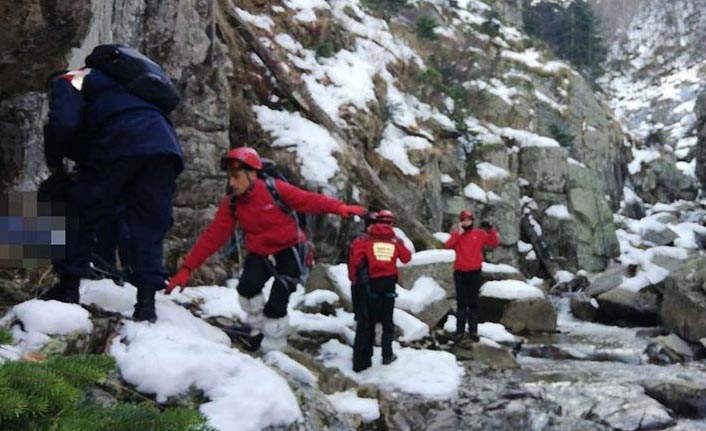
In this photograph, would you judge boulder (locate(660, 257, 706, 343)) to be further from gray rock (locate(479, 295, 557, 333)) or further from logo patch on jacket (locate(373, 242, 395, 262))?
logo patch on jacket (locate(373, 242, 395, 262))

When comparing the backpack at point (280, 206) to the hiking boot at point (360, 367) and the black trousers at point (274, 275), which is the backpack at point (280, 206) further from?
the hiking boot at point (360, 367)

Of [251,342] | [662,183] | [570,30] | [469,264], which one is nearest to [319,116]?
[469,264]

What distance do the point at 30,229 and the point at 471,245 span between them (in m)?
6.22

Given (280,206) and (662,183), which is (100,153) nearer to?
(280,206)

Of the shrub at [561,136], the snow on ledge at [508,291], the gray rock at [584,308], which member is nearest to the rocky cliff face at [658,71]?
the shrub at [561,136]

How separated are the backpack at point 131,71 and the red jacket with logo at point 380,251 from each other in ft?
9.98

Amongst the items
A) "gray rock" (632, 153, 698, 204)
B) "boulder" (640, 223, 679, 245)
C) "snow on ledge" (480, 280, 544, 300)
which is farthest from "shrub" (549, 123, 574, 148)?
"snow on ledge" (480, 280, 544, 300)

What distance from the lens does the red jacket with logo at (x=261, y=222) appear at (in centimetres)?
481

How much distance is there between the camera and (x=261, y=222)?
4.89 m

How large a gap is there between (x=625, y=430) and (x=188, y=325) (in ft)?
12.9

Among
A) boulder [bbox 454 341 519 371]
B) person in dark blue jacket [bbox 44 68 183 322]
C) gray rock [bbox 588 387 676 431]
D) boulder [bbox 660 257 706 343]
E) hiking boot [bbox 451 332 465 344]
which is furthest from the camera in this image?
boulder [bbox 660 257 706 343]

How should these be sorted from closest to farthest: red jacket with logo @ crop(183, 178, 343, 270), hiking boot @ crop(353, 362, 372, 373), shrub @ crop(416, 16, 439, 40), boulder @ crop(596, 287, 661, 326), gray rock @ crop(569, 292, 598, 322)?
red jacket with logo @ crop(183, 178, 343, 270)
hiking boot @ crop(353, 362, 372, 373)
boulder @ crop(596, 287, 661, 326)
gray rock @ crop(569, 292, 598, 322)
shrub @ crop(416, 16, 439, 40)

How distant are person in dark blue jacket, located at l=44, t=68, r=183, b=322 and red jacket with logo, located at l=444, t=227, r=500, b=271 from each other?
550 cm

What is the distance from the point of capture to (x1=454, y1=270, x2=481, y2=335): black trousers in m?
8.76
